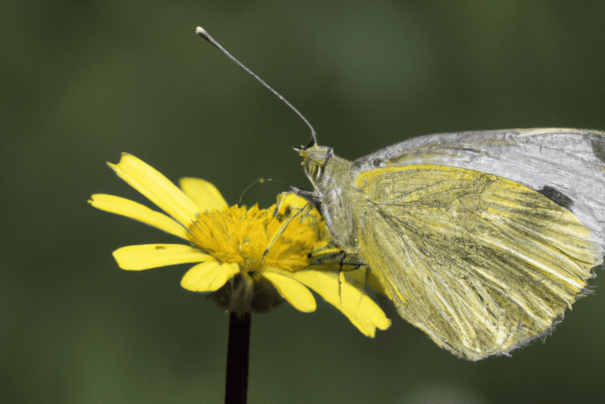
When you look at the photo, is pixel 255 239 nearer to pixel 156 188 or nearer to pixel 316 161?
pixel 316 161

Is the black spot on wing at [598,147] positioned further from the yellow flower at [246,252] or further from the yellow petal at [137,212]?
the yellow petal at [137,212]

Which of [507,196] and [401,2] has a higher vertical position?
[401,2]

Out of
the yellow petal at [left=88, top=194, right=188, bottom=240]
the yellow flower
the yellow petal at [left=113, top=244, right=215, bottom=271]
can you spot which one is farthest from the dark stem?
the yellow petal at [left=88, top=194, right=188, bottom=240]

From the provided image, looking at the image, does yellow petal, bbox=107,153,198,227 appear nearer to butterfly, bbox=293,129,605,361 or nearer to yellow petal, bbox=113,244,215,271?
yellow petal, bbox=113,244,215,271

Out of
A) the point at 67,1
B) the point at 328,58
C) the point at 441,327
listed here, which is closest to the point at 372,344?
the point at 441,327

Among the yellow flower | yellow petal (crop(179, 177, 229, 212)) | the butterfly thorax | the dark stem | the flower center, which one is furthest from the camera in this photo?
yellow petal (crop(179, 177, 229, 212))

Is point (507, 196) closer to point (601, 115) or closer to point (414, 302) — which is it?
point (414, 302)
